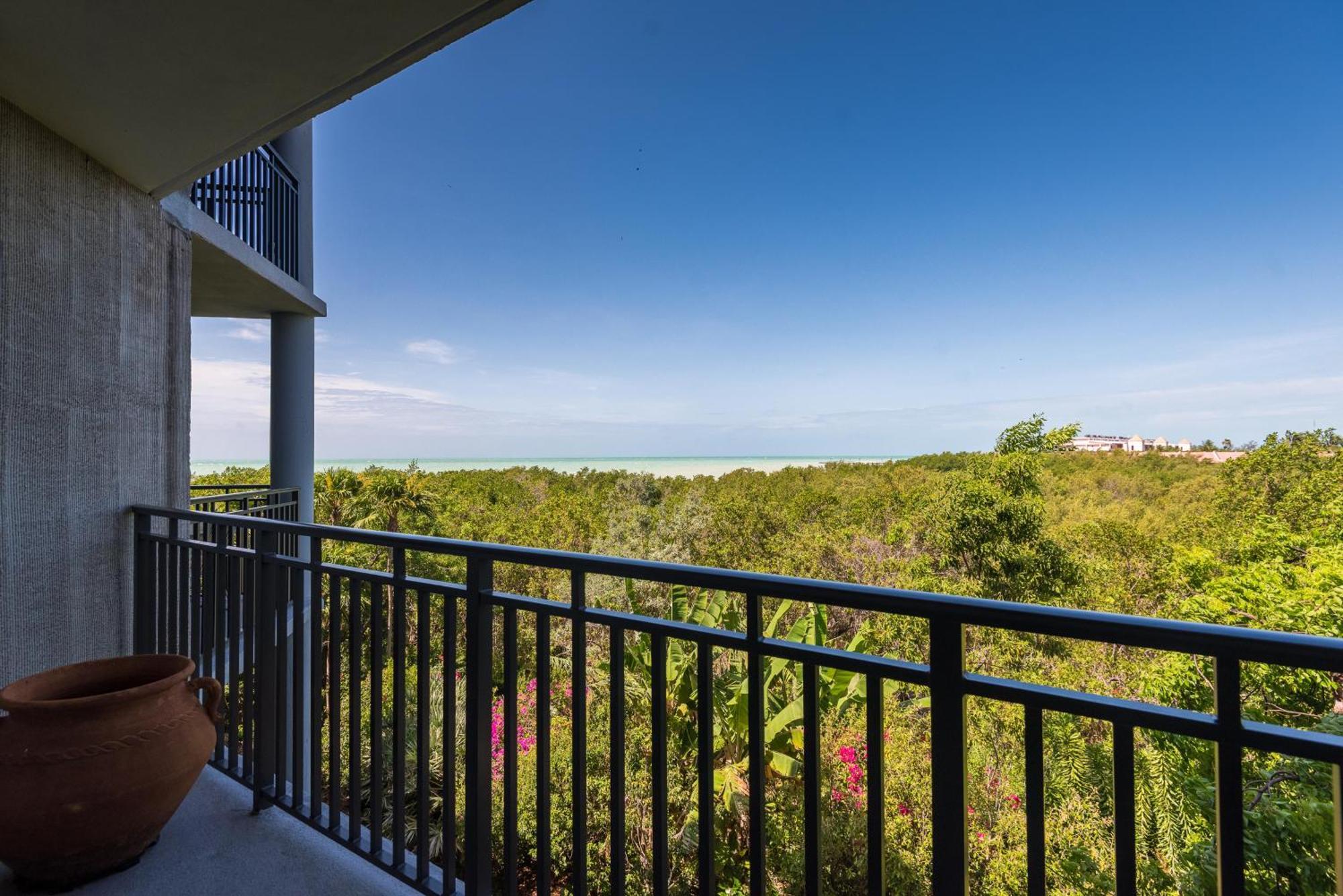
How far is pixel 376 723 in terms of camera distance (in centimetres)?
170

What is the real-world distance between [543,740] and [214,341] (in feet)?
115

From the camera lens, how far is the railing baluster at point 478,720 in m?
1.50

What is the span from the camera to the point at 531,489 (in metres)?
28.6

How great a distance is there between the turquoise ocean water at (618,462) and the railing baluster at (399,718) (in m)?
32.8

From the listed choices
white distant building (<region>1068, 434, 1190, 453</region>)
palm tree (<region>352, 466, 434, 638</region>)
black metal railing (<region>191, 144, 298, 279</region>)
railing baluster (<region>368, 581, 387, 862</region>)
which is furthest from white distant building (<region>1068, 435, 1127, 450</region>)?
railing baluster (<region>368, 581, 387, 862</region>)

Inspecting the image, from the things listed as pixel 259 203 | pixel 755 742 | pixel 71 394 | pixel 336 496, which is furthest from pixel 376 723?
pixel 336 496

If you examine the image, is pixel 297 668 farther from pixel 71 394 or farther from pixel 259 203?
pixel 259 203

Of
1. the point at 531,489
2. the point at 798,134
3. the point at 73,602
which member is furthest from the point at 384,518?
the point at 798,134

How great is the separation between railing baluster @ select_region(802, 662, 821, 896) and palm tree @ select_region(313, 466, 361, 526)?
62.7 ft

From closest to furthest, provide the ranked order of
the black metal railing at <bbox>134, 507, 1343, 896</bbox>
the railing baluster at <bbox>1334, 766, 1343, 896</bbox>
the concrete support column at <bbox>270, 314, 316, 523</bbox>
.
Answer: the railing baluster at <bbox>1334, 766, 1343, 896</bbox> < the black metal railing at <bbox>134, 507, 1343, 896</bbox> < the concrete support column at <bbox>270, 314, 316, 523</bbox>

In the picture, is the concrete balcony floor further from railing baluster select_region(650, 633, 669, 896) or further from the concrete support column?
the concrete support column

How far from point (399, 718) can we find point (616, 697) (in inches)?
30.9

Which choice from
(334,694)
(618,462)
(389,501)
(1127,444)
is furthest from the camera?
(618,462)

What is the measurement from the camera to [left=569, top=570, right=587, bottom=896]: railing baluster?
1301 mm
